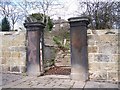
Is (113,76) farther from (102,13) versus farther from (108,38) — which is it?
(102,13)

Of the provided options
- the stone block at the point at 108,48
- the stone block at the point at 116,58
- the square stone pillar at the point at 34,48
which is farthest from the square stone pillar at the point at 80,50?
the square stone pillar at the point at 34,48

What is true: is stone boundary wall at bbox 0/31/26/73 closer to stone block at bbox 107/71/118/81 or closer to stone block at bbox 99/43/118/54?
stone block at bbox 99/43/118/54

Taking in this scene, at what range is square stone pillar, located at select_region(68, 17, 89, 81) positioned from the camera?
22.8 feet

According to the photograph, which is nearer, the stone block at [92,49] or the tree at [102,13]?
the stone block at [92,49]

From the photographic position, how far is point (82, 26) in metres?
6.99

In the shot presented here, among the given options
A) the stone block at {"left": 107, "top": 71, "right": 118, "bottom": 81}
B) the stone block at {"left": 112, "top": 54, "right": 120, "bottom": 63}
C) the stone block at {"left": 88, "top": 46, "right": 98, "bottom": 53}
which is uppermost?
the stone block at {"left": 88, "top": 46, "right": 98, "bottom": 53}

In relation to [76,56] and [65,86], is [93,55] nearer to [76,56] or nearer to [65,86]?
Answer: [76,56]

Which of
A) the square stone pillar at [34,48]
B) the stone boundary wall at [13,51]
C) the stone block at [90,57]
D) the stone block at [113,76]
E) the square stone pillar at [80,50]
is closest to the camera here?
the stone block at [113,76]

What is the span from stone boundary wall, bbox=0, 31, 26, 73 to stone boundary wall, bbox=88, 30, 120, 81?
2.49 m

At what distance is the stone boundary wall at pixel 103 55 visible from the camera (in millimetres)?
6852

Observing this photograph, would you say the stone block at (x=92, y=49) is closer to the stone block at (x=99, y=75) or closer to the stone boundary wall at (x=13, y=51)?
the stone block at (x=99, y=75)

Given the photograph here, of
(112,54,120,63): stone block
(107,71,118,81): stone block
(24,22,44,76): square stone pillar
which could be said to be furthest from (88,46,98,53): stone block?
(24,22,44,76): square stone pillar

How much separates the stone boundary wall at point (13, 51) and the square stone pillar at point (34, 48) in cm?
30

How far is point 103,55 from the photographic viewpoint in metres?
6.98
